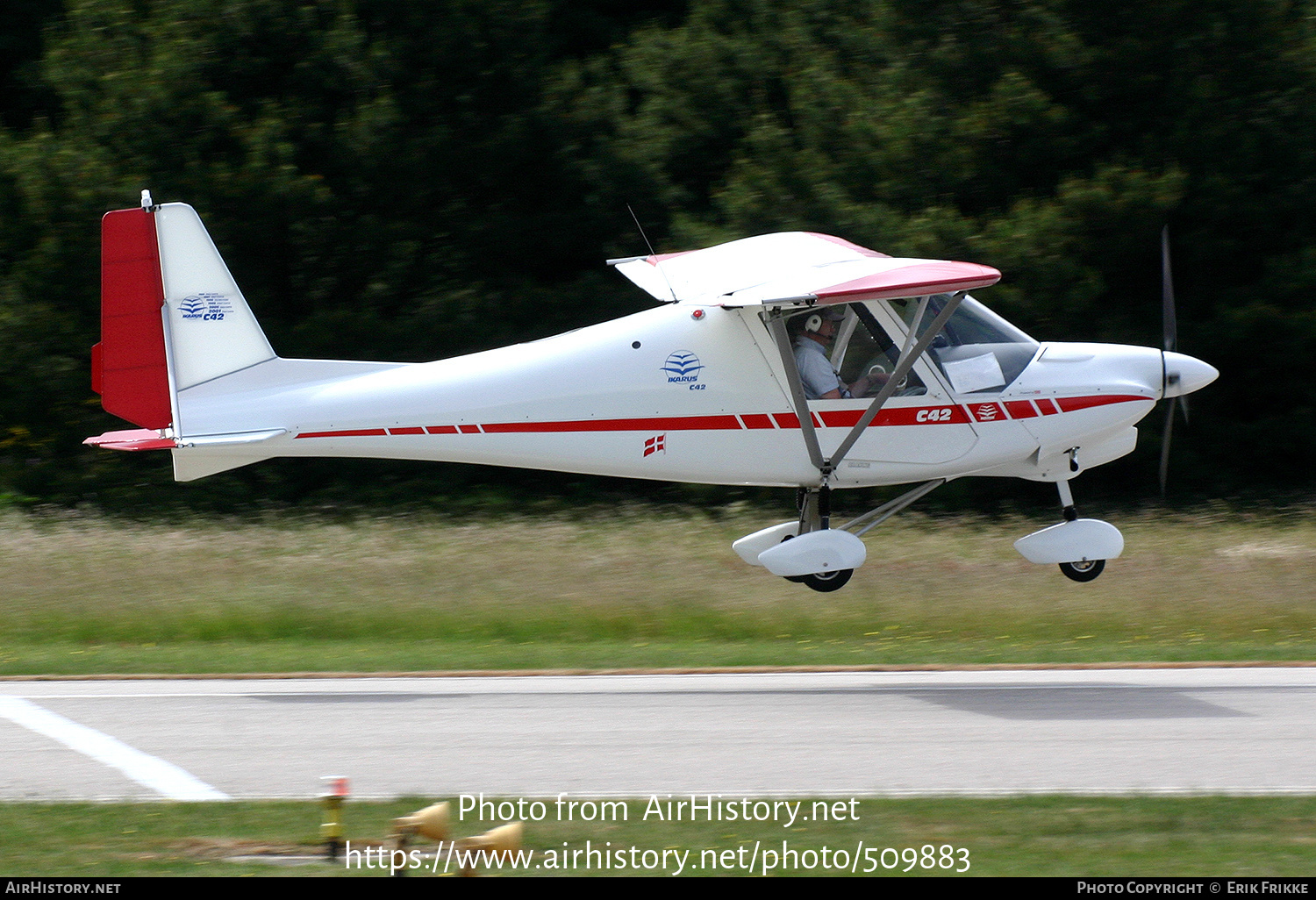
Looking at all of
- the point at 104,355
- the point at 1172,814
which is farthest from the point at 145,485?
the point at 1172,814

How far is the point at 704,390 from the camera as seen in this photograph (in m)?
11.3

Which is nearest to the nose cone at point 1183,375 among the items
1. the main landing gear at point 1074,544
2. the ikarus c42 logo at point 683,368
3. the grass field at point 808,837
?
the main landing gear at point 1074,544

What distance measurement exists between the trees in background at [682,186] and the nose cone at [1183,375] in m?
7.78

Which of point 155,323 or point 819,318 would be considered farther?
point 819,318

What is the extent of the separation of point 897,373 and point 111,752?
6.31 meters

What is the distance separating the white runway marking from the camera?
27.2 feet

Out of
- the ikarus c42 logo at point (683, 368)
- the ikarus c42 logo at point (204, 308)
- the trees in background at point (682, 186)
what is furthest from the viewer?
the trees in background at point (682, 186)

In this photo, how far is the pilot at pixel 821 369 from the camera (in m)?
11.4

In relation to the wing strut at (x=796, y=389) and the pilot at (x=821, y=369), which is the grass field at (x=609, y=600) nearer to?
the wing strut at (x=796, y=389)

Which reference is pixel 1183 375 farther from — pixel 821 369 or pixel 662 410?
pixel 662 410

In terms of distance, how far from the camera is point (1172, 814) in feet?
24.4

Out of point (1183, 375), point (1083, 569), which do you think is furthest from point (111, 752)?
point (1183, 375)
